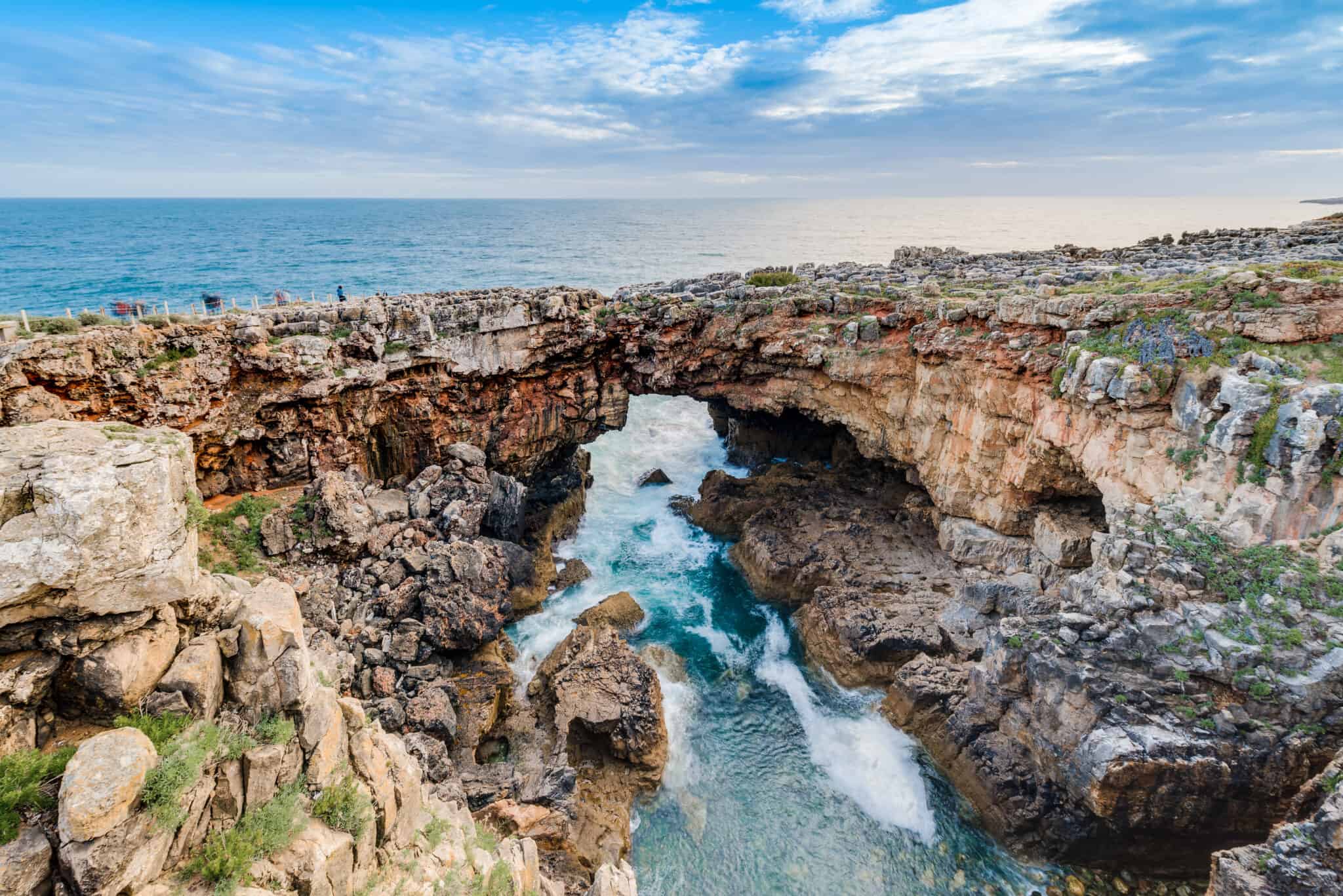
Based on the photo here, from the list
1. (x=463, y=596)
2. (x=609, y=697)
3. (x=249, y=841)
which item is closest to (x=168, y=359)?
(x=463, y=596)

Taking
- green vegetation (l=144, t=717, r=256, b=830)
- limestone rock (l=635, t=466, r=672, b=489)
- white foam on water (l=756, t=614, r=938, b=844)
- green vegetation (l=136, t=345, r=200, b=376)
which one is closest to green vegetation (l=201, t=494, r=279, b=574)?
green vegetation (l=136, t=345, r=200, b=376)

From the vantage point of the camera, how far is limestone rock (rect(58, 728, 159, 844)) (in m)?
6.14

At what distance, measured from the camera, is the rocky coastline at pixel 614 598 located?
754 centimetres

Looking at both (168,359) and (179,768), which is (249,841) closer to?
(179,768)

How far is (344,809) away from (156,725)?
2606 mm

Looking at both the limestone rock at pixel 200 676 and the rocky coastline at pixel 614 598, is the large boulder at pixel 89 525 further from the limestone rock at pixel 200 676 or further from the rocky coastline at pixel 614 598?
the limestone rock at pixel 200 676

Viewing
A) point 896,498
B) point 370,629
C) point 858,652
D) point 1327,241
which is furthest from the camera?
point 896,498

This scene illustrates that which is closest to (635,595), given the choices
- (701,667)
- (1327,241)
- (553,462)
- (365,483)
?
(701,667)

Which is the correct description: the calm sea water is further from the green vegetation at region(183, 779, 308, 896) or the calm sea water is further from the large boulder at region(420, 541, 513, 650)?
the green vegetation at region(183, 779, 308, 896)

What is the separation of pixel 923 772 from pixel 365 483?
2368 cm

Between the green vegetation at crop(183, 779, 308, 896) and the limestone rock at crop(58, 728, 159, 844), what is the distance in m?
1.11

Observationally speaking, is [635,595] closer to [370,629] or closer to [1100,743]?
[370,629]

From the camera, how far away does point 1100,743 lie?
15172 mm

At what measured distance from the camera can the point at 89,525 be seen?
278 inches
